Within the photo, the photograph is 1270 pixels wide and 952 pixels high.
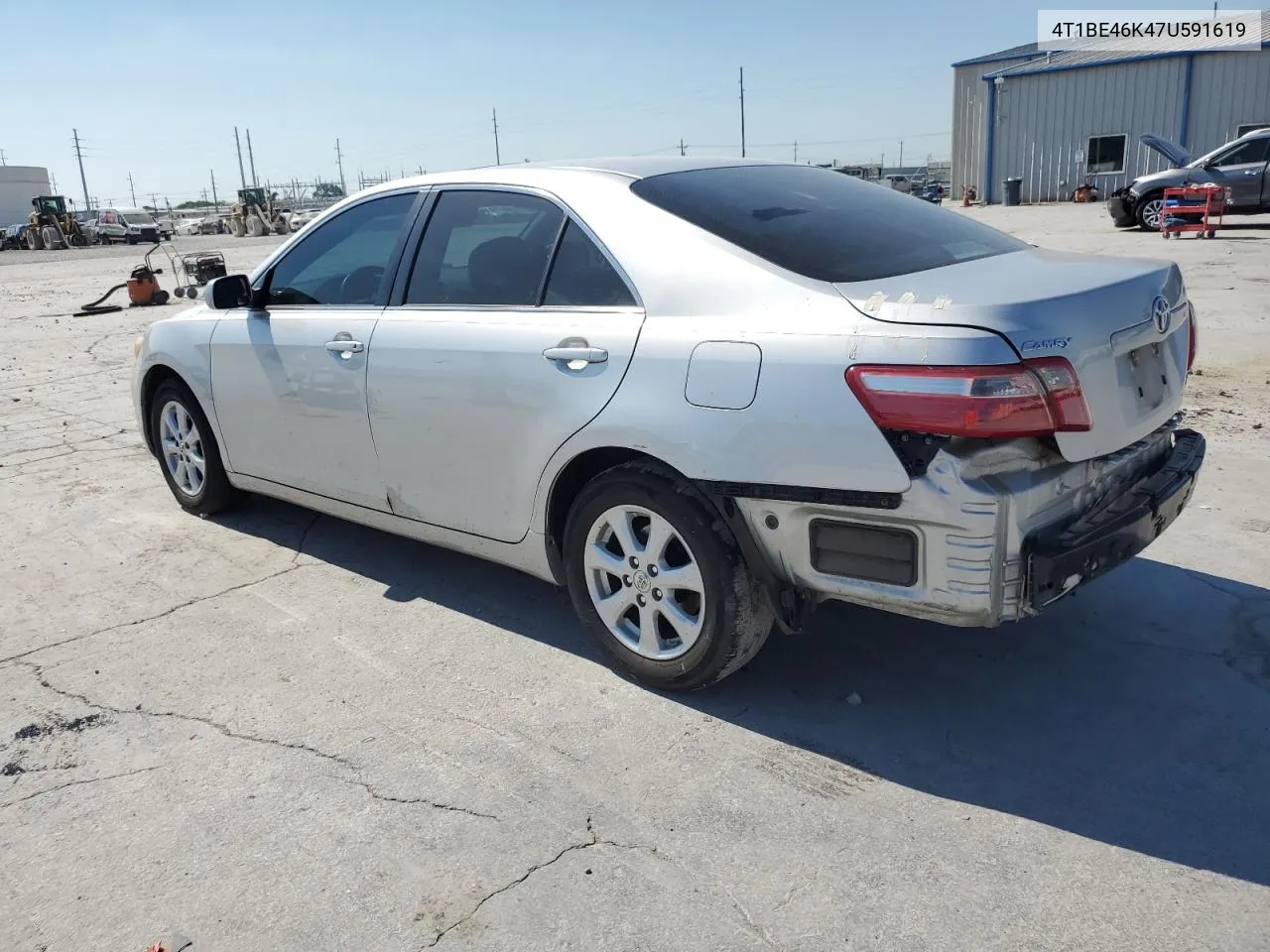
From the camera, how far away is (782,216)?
11.2ft

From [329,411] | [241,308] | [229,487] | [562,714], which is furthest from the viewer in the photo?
[229,487]

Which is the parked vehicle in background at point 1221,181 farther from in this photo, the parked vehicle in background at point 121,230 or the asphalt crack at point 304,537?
the parked vehicle in background at point 121,230

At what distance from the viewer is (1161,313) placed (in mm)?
3039

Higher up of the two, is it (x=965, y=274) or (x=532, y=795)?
(x=965, y=274)

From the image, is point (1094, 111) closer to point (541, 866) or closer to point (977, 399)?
point (977, 399)

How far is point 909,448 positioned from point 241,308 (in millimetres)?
3390

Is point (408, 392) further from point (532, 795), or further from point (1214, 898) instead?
point (1214, 898)

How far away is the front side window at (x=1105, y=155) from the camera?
3173 cm

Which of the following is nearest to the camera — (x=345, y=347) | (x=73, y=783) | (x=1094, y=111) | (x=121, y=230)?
(x=73, y=783)

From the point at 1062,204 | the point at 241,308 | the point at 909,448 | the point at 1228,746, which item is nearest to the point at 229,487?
the point at 241,308

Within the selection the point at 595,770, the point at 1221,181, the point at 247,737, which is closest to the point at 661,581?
the point at 595,770

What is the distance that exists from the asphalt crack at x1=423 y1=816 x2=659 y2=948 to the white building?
79756 mm

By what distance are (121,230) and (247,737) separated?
2099 inches

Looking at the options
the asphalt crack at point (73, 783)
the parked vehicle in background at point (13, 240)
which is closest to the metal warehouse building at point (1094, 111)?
the asphalt crack at point (73, 783)
